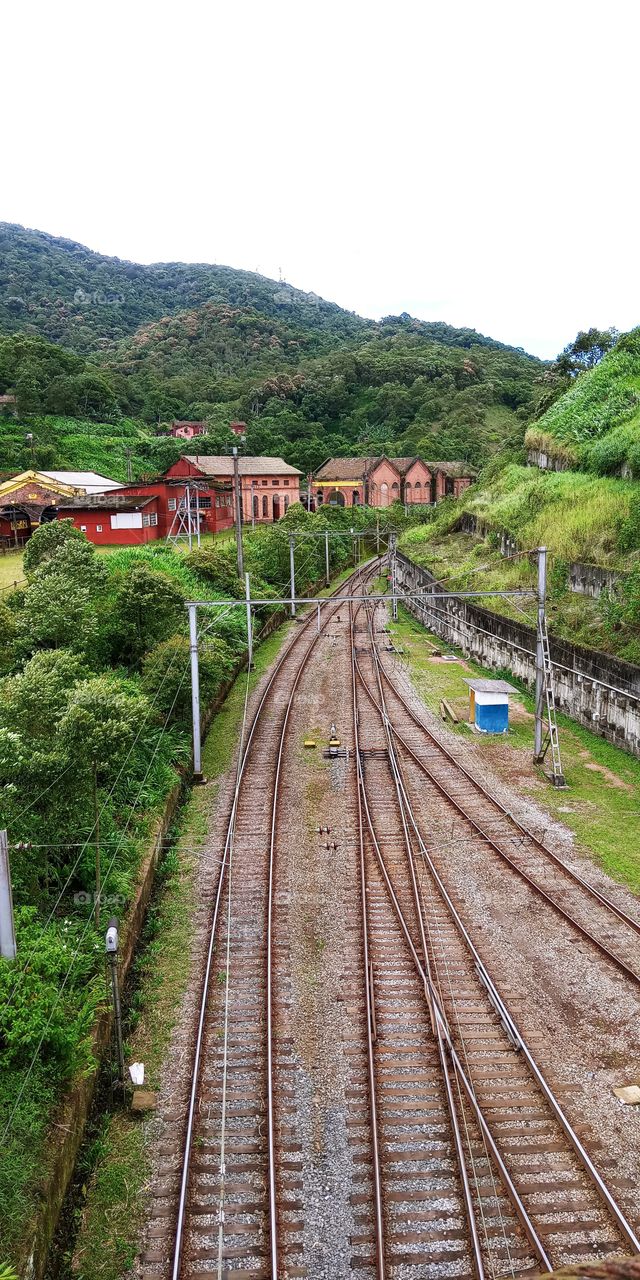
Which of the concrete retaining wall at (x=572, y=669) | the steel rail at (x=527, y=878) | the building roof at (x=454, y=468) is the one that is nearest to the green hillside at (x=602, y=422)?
the concrete retaining wall at (x=572, y=669)

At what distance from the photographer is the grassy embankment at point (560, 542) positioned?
2458 cm

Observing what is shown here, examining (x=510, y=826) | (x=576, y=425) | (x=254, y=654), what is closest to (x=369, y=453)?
(x=576, y=425)

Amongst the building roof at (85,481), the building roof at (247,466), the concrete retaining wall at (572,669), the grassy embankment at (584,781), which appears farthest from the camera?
the building roof at (247,466)

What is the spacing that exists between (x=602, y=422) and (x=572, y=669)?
56.7ft

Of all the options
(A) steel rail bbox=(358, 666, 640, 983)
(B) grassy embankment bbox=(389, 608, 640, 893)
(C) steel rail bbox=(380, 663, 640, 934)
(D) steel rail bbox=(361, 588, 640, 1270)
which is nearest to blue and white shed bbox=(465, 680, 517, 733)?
(B) grassy embankment bbox=(389, 608, 640, 893)

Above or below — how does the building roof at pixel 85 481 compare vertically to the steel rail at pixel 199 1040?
above

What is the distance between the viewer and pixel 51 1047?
27.8 feet

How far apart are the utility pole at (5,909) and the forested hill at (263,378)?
185ft

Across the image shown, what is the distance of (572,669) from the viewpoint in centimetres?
2278

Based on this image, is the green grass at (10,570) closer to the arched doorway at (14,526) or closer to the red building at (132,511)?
the arched doorway at (14,526)

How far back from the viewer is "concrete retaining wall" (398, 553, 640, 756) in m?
19.9

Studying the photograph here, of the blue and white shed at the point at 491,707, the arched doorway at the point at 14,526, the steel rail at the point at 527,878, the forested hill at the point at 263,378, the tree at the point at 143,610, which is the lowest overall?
the steel rail at the point at 527,878

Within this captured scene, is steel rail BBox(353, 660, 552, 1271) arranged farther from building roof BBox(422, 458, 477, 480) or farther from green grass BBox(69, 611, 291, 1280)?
building roof BBox(422, 458, 477, 480)

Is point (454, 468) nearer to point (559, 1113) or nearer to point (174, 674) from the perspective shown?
point (174, 674)
